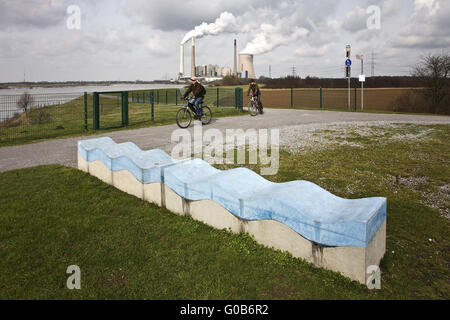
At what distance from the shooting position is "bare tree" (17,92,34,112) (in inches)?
493

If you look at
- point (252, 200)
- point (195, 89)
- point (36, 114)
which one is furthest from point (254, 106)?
point (252, 200)

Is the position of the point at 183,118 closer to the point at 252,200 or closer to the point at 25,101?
the point at 25,101

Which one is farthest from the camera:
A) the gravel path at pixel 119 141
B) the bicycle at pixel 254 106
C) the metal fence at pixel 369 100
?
the metal fence at pixel 369 100

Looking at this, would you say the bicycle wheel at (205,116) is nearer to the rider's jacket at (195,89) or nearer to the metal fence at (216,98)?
the rider's jacket at (195,89)

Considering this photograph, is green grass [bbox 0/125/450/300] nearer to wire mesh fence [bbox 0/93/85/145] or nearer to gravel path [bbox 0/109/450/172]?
gravel path [bbox 0/109/450/172]

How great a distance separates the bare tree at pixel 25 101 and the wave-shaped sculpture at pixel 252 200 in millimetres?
7304

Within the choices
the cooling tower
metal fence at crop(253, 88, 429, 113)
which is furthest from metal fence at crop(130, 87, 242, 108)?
the cooling tower

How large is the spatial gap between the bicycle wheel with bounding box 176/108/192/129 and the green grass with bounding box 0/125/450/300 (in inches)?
315

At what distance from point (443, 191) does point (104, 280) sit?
5.95m

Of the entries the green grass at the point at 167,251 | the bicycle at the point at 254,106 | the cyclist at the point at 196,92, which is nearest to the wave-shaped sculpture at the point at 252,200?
the green grass at the point at 167,251

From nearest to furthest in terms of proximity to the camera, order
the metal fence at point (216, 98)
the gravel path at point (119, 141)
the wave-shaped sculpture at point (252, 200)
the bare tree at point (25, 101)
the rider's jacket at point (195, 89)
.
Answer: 1. the wave-shaped sculpture at point (252, 200)
2. the gravel path at point (119, 141)
3. the bare tree at point (25, 101)
4. the rider's jacket at point (195, 89)
5. the metal fence at point (216, 98)

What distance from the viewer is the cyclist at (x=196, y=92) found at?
14.6 meters

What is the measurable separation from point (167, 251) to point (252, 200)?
1.17 metres

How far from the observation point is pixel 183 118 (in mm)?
15086
